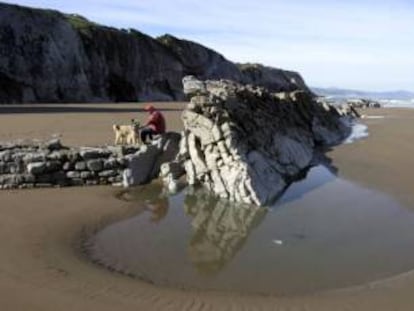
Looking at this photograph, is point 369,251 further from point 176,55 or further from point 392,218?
point 176,55

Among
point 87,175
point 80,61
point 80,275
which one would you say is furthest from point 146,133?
point 80,61

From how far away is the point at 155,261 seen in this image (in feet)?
34.9

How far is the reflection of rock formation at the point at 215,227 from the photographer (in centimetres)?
1105

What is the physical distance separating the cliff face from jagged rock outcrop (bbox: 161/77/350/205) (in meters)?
34.4

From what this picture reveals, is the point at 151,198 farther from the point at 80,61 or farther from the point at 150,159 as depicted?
the point at 80,61

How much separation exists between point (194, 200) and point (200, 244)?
3.53m

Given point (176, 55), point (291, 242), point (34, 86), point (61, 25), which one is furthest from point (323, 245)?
point (176, 55)

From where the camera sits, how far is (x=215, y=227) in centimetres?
1312

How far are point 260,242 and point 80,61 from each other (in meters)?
51.8

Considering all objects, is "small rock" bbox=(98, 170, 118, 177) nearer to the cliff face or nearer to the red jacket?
the red jacket

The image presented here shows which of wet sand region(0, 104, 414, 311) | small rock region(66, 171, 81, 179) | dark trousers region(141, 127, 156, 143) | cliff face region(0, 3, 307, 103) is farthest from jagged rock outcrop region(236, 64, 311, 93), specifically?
wet sand region(0, 104, 414, 311)

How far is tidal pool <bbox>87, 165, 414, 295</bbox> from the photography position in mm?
10039

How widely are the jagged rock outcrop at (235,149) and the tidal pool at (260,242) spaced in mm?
551

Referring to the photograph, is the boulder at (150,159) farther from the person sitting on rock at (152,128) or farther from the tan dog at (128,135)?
the tan dog at (128,135)
